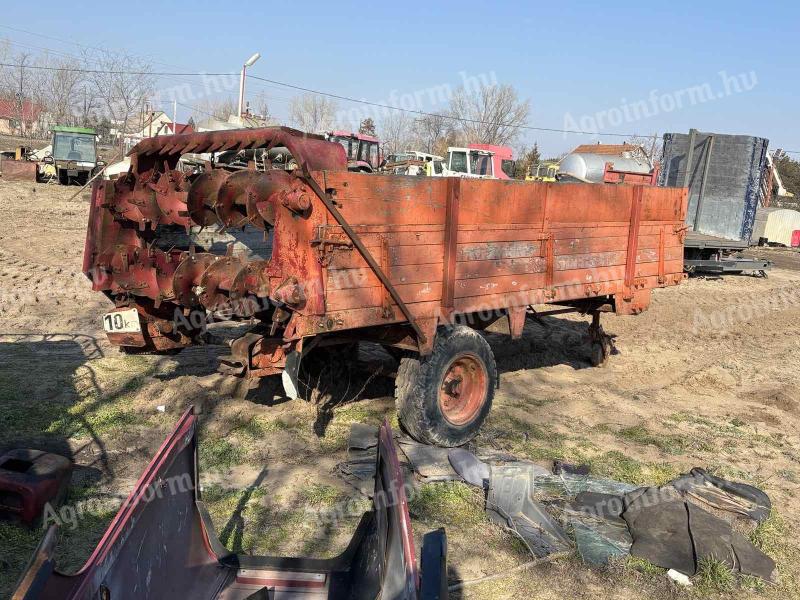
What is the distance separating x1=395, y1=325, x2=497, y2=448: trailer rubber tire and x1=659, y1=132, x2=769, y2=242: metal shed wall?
13323 millimetres

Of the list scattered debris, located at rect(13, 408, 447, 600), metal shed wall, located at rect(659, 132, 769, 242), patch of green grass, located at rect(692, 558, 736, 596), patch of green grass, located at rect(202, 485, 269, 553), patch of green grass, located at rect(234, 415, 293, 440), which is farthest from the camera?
metal shed wall, located at rect(659, 132, 769, 242)

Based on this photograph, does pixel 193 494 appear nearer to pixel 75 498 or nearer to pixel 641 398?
pixel 75 498

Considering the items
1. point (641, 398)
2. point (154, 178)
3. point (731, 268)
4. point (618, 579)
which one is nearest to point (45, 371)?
point (154, 178)

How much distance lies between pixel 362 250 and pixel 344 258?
0.44ft

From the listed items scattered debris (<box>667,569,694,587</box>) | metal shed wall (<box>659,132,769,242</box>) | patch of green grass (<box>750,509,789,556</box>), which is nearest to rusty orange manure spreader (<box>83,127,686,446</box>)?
scattered debris (<box>667,569,694,587</box>)

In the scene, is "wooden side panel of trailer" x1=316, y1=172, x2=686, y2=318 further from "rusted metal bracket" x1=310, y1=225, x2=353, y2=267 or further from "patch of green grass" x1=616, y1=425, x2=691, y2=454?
"patch of green grass" x1=616, y1=425, x2=691, y2=454

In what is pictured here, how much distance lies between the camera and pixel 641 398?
24.0 ft

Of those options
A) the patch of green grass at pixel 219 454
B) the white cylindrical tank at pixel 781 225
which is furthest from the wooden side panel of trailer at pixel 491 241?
the white cylindrical tank at pixel 781 225

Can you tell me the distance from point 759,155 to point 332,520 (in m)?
15.8

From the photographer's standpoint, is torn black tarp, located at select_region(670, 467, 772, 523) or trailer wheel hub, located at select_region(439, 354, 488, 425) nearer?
torn black tarp, located at select_region(670, 467, 772, 523)

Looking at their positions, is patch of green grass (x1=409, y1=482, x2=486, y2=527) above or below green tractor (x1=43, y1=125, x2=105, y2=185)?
below

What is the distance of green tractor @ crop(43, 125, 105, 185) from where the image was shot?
24000 mm

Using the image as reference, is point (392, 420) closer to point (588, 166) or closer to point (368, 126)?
point (588, 166)

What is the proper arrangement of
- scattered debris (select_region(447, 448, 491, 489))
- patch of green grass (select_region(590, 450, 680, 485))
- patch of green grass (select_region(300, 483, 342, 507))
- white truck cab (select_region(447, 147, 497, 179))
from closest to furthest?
patch of green grass (select_region(300, 483, 342, 507))
scattered debris (select_region(447, 448, 491, 489))
patch of green grass (select_region(590, 450, 680, 485))
white truck cab (select_region(447, 147, 497, 179))
